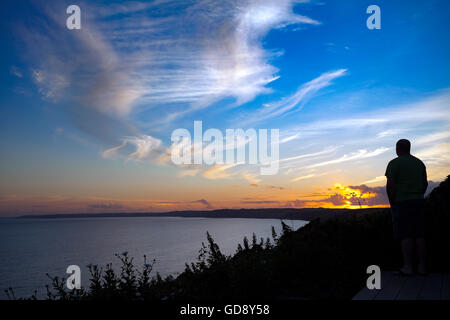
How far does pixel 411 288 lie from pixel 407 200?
67.1 inches

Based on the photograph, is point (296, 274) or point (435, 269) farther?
point (296, 274)

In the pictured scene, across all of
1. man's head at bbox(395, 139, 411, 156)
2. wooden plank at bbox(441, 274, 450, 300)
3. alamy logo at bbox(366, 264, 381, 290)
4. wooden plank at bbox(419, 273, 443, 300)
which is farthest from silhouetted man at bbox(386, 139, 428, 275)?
alamy logo at bbox(366, 264, 381, 290)

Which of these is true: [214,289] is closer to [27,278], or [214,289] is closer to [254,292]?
[254,292]

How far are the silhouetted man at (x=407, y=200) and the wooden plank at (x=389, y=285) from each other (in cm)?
28

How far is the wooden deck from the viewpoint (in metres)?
4.48

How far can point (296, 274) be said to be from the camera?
23.7 ft

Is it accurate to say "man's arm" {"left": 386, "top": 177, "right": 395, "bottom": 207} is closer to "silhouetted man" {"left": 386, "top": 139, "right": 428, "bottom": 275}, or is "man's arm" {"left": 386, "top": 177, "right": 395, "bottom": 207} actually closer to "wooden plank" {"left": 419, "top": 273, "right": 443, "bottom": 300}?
"silhouetted man" {"left": 386, "top": 139, "right": 428, "bottom": 275}

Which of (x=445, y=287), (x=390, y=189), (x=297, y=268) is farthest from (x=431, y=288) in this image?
(x=297, y=268)

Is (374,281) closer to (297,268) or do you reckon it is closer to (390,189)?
(390,189)

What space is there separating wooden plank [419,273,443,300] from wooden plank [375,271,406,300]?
316 mm
